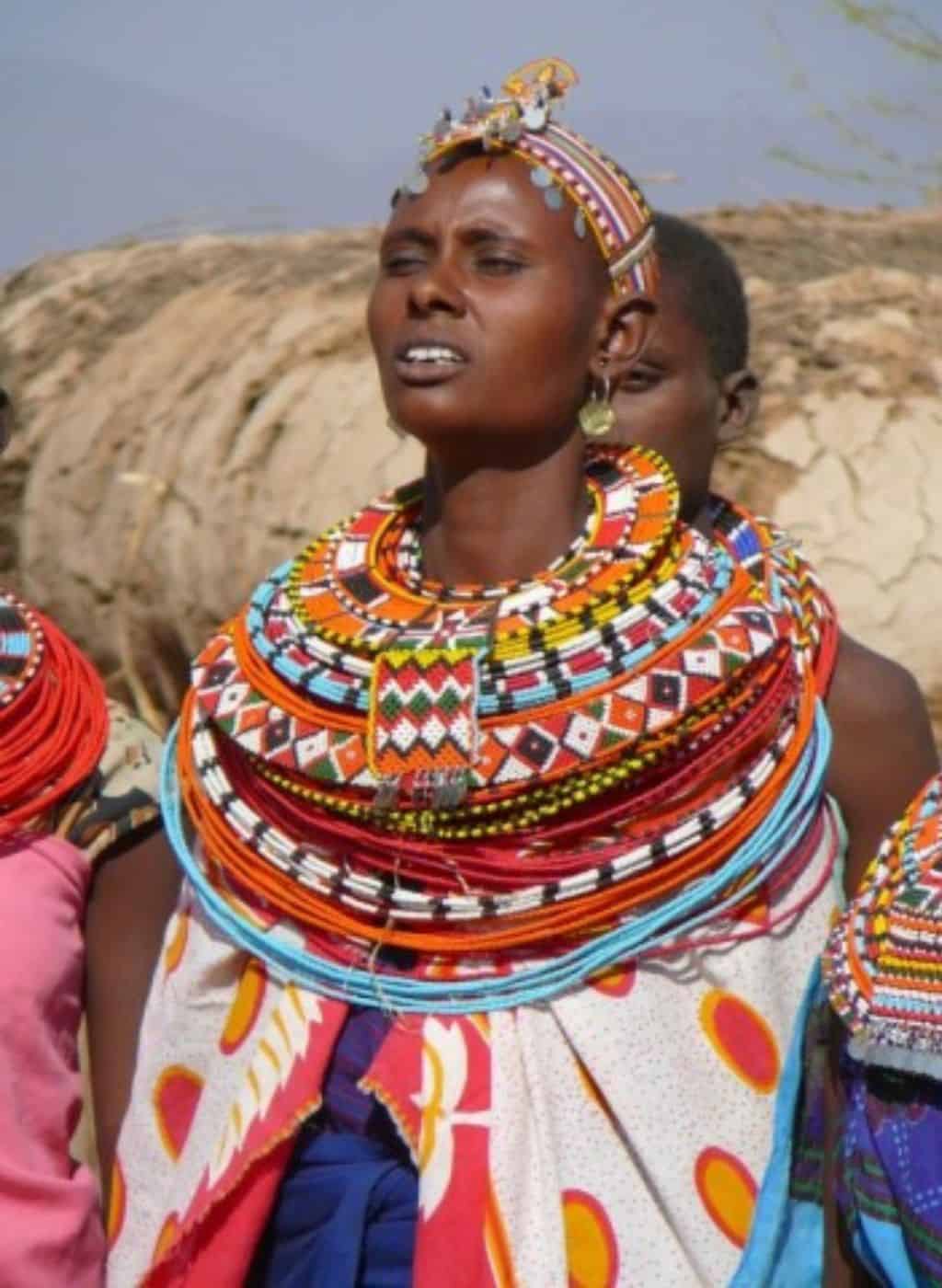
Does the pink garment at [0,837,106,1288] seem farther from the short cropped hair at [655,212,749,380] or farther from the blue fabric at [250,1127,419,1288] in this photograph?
the short cropped hair at [655,212,749,380]

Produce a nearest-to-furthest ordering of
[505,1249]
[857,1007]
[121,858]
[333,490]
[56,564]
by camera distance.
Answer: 1. [857,1007]
2. [505,1249]
3. [121,858]
4. [333,490]
5. [56,564]

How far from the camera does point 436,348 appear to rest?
2916 millimetres

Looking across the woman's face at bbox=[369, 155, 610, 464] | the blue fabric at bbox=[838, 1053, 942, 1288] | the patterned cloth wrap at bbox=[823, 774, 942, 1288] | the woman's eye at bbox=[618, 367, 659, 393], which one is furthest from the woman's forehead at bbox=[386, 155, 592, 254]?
the blue fabric at bbox=[838, 1053, 942, 1288]

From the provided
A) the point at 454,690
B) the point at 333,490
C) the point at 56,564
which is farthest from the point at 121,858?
the point at 56,564

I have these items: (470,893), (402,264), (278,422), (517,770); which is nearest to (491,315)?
(402,264)

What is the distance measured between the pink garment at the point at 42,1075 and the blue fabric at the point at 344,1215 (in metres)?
0.29

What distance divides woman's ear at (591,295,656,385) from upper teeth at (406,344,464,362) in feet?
0.64

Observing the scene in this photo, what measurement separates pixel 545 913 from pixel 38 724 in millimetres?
758

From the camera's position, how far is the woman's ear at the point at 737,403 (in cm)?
368

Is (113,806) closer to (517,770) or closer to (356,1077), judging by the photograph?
(356,1077)

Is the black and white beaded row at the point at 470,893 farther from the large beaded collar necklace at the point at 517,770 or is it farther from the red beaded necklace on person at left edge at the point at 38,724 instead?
the red beaded necklace on person at left edge at the point at 38,724

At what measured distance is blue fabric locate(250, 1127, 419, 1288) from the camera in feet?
9.34

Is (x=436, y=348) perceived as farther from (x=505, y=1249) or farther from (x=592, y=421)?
(x=505, y=1249)

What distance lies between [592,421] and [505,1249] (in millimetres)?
991
